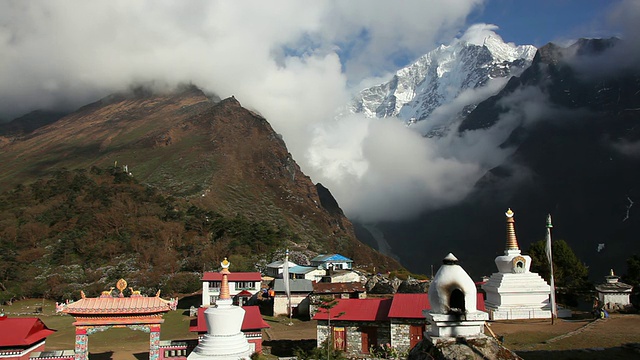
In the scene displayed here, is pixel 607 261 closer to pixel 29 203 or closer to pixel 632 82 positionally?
pixel 632 82

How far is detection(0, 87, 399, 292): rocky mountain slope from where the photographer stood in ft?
339

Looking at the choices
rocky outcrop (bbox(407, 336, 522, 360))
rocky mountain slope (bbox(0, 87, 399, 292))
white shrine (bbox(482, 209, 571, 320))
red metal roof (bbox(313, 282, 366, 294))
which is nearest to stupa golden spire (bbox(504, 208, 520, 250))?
white shrine (bbox(482, 209, 571, 320))

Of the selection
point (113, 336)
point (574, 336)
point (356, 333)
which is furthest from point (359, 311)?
point (113, 336)

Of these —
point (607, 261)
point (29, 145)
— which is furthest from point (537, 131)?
point (29, 145)

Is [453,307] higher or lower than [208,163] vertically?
lower

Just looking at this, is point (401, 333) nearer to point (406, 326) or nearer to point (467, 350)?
point (406, 326)

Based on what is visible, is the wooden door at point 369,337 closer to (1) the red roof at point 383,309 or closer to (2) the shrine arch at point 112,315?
(1) the red roof at point 383,309

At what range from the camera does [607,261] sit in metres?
90.8

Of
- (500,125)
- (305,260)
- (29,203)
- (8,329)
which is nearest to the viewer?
(8,329)

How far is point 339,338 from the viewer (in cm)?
2605

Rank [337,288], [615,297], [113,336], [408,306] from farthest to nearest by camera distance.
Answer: [337,288]
[615,297]
[113,336]
[408,306]

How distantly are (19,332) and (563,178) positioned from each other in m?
123

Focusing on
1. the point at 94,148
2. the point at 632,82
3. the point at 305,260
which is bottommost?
the point at 305,260

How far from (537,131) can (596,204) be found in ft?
121
